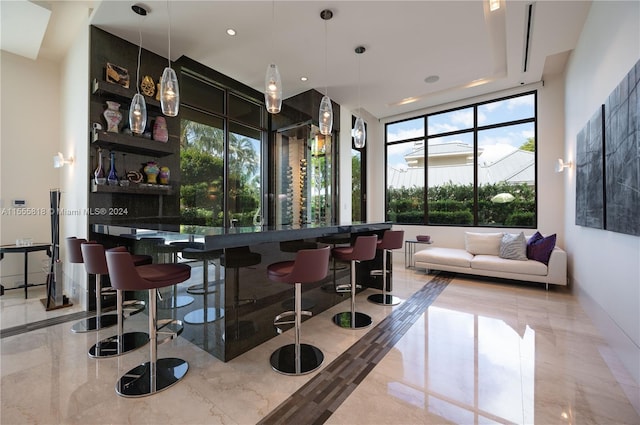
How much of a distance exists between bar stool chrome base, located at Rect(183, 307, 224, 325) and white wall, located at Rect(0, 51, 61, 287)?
146 inches

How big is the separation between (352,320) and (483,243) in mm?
3853

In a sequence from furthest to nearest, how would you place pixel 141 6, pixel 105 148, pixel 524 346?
pixel 105 148
pixel 141 6
pixel 524 346

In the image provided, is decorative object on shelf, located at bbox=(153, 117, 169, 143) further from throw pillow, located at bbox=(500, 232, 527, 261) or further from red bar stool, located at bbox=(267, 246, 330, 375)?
throw pillow, located at bbox=(500, 232, 527, 261)

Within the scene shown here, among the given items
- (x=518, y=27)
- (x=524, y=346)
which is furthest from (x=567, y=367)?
(x=518, y=27)

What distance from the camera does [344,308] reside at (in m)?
3.40

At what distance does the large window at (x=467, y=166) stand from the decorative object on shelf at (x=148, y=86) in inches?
218

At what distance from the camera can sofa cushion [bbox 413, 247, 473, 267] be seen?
4.96 meters

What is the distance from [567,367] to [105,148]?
5.30 meters

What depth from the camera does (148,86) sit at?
360 cm

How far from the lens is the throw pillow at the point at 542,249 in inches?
172

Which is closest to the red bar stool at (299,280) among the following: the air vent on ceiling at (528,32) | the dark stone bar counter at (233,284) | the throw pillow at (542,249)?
the dark stone bar counter at (233,284)

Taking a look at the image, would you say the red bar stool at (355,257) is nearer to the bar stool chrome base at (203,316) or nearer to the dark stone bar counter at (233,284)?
the dark stone bar counter at (233,284)

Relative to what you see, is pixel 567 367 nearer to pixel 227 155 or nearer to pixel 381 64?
pixel 381 64

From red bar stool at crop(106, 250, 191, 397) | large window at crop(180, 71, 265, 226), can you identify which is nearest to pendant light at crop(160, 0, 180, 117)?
red bar stool at crop(106, 250, 191, 397)
